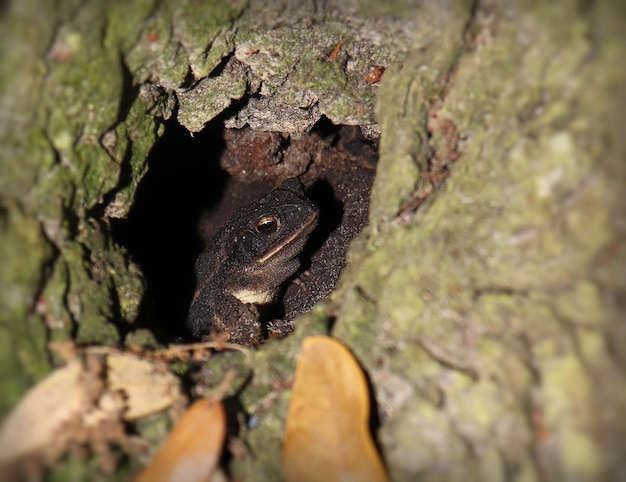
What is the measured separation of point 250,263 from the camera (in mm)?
Answer: 4359

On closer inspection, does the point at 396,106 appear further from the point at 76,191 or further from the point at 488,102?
the point at 76,191

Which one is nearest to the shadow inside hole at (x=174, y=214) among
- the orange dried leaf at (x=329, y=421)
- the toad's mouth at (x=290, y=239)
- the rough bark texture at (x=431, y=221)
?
the toad's mouth at (x=290, y=239)

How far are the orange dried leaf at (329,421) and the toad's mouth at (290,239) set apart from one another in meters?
2.15

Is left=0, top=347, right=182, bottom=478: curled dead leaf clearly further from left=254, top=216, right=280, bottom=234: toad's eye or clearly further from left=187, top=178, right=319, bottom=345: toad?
left=254, top=216, right=280, bottom=234: toad's eye

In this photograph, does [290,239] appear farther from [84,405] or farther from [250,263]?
[84,405]

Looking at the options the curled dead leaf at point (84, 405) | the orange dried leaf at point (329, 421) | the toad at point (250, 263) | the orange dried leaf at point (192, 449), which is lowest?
the toad at point (250, 263)

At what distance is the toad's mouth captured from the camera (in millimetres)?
3926

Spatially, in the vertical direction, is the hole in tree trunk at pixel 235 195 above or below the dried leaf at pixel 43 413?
below

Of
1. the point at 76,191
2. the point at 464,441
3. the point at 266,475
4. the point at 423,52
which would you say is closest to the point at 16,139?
the point at 76,191

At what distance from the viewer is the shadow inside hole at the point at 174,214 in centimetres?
413

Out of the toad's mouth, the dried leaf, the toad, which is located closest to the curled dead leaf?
the dried leaf

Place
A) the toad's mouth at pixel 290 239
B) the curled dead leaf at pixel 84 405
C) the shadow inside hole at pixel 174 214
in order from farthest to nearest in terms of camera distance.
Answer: the shadow inside hole at pixel 174 214 < the toad's mouth at pixel 290 239 < the curled dead leaf at pixel 84 405

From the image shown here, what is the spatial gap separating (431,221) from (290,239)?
222cm

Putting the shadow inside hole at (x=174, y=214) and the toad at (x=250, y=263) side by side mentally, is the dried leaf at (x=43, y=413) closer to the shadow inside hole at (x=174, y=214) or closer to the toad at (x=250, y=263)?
the toad at (x=250, y=263)
